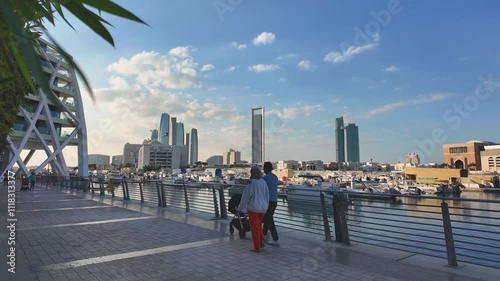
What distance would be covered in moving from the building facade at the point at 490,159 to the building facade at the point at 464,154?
4.03 meters

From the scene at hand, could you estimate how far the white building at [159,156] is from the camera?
140000mm

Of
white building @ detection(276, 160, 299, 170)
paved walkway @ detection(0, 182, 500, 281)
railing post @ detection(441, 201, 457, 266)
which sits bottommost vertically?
paved walkway @ detection(0, 182, 500, 281)

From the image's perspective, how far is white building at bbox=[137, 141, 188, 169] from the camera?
140 metres

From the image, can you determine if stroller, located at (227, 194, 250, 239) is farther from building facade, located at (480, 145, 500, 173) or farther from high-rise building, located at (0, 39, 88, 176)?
building facade, located at (480, 145, 500, 173)

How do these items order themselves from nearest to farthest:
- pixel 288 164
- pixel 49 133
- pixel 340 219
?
pixel 340 219, pixel 49 133, pixel 288 164

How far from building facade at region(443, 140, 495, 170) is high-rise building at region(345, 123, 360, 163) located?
135 feet

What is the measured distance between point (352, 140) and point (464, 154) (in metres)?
53.2

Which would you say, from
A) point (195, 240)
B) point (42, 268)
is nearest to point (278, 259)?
point (195, 240)

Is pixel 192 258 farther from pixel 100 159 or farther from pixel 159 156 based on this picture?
pixel 159 156

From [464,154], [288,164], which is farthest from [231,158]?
[464,154]

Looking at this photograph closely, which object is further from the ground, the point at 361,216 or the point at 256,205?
the point at 256,205

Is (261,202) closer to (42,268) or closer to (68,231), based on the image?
(42,268)

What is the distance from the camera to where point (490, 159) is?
10031 cm

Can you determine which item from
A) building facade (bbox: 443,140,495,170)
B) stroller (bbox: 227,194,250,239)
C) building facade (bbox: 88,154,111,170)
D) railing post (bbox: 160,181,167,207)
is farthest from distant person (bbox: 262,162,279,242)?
building facade (bbox: 443,140,495,170)
